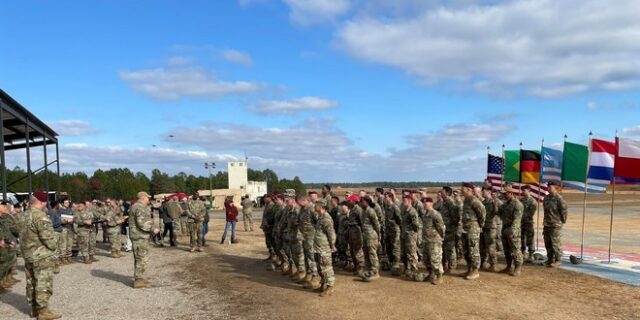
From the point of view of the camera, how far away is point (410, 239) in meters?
10.5

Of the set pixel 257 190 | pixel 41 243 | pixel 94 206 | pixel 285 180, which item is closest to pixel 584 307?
pixel 41 243

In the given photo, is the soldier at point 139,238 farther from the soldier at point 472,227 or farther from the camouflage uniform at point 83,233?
the soldier at point 472,227

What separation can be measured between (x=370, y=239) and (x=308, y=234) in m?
1.50

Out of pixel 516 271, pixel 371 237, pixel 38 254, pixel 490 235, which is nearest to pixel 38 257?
pixel 38 254

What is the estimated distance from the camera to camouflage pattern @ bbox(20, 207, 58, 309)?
26.3ft

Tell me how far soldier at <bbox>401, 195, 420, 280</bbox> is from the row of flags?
5.30m

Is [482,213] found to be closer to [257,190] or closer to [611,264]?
[611,264]

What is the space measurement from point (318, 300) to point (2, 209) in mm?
7591

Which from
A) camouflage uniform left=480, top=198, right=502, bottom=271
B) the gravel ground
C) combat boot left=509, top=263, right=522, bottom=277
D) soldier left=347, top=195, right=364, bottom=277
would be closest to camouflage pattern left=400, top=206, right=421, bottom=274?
soldier left=347, top=195, right=364, bottom=277

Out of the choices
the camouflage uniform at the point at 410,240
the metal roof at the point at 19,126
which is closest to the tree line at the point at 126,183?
the metal roof at the point at 19,126

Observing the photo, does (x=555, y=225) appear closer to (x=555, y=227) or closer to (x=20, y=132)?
(x=555, y=227)

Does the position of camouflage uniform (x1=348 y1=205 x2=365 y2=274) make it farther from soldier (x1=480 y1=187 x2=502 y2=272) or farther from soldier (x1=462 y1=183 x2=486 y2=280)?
soldier (x1=480 y1=187 x2=502 y2=272)

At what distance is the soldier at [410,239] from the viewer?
10484 millimetres

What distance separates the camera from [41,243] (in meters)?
8.15
